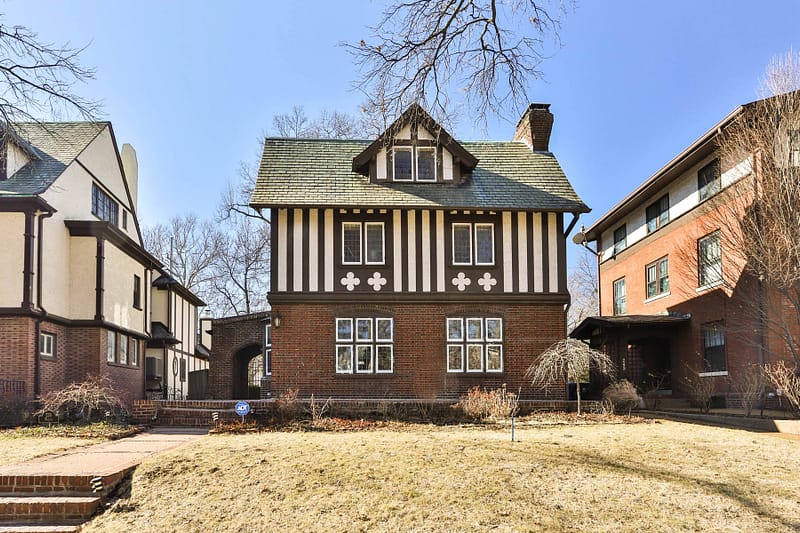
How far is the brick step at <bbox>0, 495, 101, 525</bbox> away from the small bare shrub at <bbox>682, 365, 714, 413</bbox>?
584 inches

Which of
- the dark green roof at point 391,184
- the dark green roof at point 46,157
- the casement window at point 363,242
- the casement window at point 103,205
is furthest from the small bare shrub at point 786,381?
the casement window at point 103,205

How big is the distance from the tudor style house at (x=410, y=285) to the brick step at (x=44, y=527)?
10542 millimetres

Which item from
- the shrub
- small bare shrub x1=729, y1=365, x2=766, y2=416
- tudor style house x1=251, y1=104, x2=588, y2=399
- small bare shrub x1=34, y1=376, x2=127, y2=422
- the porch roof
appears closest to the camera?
the shrub

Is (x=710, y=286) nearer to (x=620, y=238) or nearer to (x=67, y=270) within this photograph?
(x=620, y=238)

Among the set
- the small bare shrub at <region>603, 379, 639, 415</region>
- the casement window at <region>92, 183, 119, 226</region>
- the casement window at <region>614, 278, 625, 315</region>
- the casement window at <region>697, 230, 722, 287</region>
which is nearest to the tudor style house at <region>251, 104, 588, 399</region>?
the small bare shrub at <region>603, 379, 639, 415</region>

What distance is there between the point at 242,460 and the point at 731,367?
14999 millimetres

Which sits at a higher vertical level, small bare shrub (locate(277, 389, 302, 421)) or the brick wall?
the brick wall

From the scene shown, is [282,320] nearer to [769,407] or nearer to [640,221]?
[769,407]

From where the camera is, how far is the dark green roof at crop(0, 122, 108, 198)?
1886 centimetres

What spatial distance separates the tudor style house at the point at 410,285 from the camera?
20.0 m

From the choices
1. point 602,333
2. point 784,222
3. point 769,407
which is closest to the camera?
point 784,222

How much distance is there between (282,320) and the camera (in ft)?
65.6

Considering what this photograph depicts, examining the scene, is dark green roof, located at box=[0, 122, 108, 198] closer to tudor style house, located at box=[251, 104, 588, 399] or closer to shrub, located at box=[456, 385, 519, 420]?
tudor style house, located at box=[251, 104, 588, 399]

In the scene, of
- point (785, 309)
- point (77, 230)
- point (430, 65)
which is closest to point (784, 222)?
point (785, 309)
